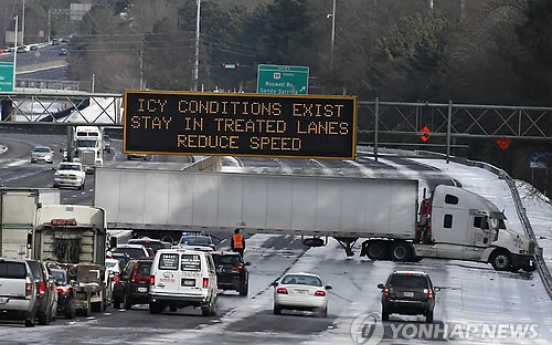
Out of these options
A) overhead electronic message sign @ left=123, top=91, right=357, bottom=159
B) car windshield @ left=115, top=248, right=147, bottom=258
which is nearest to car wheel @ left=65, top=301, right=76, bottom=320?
car windshield @ left=115, top=248, right=147, bottom=258

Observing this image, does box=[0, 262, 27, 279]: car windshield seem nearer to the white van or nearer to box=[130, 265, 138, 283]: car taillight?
the white van

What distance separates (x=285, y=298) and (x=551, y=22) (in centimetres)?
3498

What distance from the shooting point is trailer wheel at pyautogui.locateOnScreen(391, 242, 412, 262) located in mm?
55312

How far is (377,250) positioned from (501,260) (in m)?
5.09

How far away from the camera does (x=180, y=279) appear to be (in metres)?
33.7

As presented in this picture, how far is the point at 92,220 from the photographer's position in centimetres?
3753

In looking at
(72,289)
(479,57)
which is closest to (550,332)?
(72,289)

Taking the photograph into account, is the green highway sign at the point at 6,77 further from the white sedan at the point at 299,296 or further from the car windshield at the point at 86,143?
the white sedan at the point at 299,296

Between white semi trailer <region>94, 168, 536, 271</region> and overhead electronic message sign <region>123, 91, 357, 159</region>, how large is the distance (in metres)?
8.94

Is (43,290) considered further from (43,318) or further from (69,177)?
(69,177)

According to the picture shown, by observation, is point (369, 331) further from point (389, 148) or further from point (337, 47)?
point (337, 47)

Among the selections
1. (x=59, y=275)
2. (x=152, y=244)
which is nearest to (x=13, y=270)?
(x=59, y=275)

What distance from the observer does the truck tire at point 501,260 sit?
5425cm

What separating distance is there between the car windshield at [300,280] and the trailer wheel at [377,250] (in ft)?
59.4
